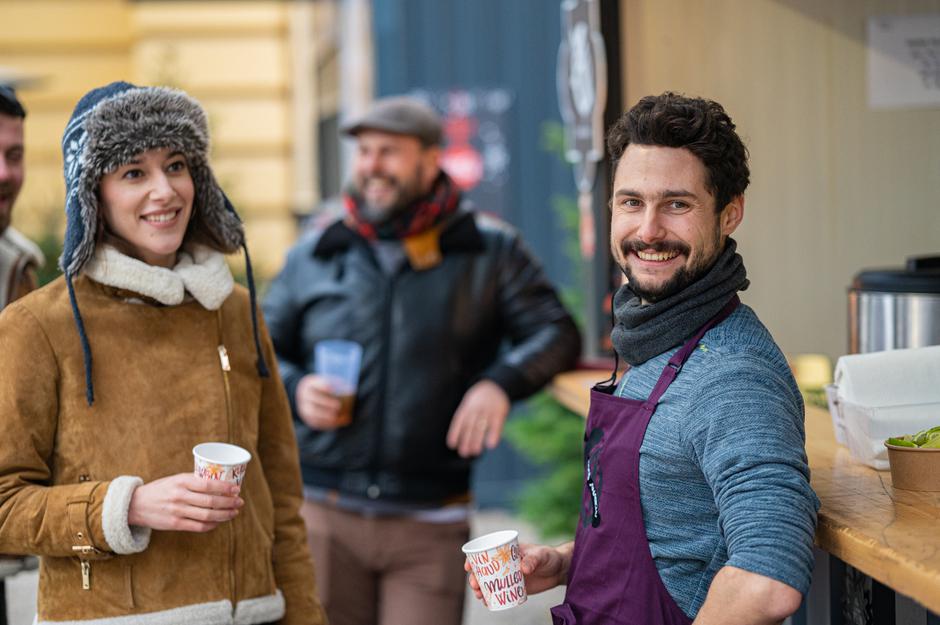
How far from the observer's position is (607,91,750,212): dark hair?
208 centimetres

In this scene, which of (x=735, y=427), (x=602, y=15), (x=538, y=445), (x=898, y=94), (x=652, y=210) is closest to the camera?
(x=735, y=427)

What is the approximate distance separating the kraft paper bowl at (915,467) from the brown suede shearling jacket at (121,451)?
4.50 ft

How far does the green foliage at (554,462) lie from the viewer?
242 inches

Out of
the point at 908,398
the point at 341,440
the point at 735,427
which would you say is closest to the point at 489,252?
the point at 341,440

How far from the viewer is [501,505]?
758 centimetres

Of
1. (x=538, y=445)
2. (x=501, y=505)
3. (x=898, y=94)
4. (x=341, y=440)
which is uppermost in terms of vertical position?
(x=898, y=94)

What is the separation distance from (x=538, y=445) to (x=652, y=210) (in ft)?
13.9

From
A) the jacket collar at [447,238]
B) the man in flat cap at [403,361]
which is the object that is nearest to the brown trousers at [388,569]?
the man in flat cap at [403,361]

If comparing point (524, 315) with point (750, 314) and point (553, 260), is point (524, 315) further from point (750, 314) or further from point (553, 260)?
point (553, 260)

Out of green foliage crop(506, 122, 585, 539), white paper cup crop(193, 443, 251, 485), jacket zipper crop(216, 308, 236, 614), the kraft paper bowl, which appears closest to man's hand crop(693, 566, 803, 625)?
the kraft paper bowl

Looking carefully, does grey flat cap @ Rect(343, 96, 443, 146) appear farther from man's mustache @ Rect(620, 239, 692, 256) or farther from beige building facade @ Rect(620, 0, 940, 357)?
man's mustache @ Rect(620, 239, 692, 256)

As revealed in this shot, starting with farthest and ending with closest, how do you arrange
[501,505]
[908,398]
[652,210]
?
[501,505] < [908,398] < [652,210]

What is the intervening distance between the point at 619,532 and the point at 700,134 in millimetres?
737

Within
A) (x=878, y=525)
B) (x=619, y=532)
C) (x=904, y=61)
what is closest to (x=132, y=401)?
(x=619, y=532)
